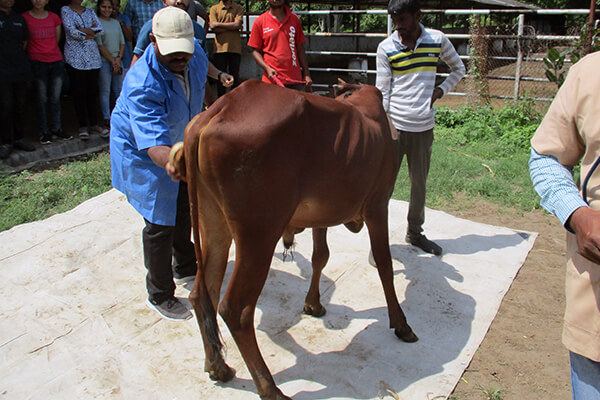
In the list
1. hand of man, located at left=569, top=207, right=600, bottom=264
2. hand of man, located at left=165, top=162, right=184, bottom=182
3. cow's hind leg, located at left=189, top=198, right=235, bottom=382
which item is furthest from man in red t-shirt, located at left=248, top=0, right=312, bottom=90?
hand of man, located at left=569, top=207, right=600, bottom=264

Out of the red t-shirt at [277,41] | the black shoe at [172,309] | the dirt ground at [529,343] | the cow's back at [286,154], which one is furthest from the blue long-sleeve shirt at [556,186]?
the red t-shirt at [277,41]

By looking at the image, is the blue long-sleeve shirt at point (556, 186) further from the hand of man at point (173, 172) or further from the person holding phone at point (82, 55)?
the person holding phone at point (82, 55)

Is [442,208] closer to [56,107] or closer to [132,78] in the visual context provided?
[132,78]

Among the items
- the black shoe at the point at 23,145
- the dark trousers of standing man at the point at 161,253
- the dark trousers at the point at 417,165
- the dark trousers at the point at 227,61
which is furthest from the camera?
the dark trousers at the point at 227,61

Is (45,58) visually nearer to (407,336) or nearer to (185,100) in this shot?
(185,100)

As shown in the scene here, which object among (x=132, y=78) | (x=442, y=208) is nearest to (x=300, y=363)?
(x=132, y=78)

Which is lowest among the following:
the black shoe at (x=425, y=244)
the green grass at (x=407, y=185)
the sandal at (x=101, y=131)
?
the black shoe at (x=425, y=244)

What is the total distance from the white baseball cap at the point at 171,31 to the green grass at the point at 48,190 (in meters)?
2.83

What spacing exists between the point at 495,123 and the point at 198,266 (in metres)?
6.63

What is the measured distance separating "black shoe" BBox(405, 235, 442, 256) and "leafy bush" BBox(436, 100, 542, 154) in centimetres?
334

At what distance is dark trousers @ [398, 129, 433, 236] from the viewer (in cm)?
437

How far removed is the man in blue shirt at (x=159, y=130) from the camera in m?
2.86

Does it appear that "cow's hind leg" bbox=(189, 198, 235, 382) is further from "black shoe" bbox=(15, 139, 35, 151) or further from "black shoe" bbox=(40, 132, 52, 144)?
"black shoe" bbox=(40, 132, 52, 144)

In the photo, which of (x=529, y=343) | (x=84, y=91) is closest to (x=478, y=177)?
(x=529, y=343)
